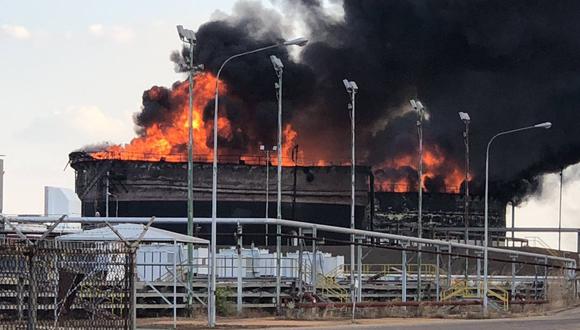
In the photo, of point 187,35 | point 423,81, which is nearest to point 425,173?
point 423,81

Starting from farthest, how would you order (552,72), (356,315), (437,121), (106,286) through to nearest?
1. (437,121)
2. (552,72)
3. (356,315)
4. (106,286)

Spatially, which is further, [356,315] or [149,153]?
[149,153]

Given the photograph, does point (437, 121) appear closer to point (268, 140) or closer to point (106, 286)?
point (268, 140)

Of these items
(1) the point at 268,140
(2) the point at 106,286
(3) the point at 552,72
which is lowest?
(2) the point at 106,286

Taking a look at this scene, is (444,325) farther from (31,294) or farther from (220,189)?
(220,189)

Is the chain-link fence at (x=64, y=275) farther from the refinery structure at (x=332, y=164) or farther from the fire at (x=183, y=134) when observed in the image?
the fire at (x=183, y=134)

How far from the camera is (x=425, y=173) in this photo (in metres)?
105

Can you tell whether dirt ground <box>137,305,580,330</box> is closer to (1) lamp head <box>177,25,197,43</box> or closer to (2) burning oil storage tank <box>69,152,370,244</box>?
(1) lamp head <box>177,25,197,43</box>

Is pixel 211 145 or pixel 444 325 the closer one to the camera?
pixel 444 325

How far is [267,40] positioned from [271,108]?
24.7 feet

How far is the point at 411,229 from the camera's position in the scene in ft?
315

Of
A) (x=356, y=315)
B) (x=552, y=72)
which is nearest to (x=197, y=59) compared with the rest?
(x=552, y=72)

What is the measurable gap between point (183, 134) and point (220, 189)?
12657mm

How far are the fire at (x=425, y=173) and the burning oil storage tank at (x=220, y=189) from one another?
11.1 m
